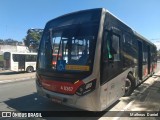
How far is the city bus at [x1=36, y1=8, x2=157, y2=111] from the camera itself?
630 cm

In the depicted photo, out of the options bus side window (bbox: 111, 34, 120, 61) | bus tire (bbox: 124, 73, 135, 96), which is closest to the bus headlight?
bus side window (bbox: 111, 34, 120, 61)

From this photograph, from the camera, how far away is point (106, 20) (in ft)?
22.5

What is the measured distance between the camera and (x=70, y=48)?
23.0 feet

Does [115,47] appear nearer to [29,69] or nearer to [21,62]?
[21,62]

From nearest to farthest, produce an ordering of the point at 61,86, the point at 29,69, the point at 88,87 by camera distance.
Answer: the point at 88,87, the point at 61,86, the point at 29,69

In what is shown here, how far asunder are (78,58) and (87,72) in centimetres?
58

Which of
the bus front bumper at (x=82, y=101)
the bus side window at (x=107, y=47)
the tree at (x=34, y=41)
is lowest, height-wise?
the bus front bumper at (x=82, y=101)

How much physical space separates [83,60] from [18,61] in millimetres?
23079

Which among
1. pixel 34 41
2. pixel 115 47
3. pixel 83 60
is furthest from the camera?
pixel 34 41

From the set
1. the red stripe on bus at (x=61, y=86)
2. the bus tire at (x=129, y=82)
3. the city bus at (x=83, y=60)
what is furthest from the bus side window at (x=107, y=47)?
the bus tire at (x=129, y=82)

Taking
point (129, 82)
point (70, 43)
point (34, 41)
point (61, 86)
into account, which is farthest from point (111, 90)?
point (34, 41)

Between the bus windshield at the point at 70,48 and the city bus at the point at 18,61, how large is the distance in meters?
21.1

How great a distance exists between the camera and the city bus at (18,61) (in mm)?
27688

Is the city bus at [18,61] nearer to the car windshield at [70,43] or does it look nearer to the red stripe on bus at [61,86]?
the car windshield at [70,43]
